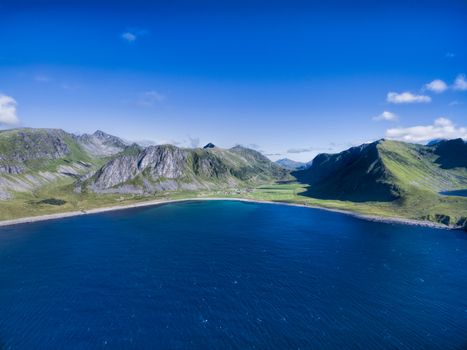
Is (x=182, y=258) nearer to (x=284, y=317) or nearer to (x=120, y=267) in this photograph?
(x=120, y=267)

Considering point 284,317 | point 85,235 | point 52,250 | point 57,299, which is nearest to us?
point 284,317

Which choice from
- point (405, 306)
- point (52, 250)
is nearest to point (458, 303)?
point (405, 306)

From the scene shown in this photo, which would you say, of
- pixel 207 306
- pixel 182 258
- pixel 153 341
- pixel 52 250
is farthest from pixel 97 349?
pixel 52 250

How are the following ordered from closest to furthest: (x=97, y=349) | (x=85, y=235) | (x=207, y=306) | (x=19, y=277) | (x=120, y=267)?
(x=97, y=349)
(x=207, y=306)
(x=19, y=277)
(x=120, y=267)
(x=85, y=235)

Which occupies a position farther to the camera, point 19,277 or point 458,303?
point 19,277

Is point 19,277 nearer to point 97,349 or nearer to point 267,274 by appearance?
point 97,349

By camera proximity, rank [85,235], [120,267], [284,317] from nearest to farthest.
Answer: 1. [284,317]
2. [120,267]
3. [85,235]
